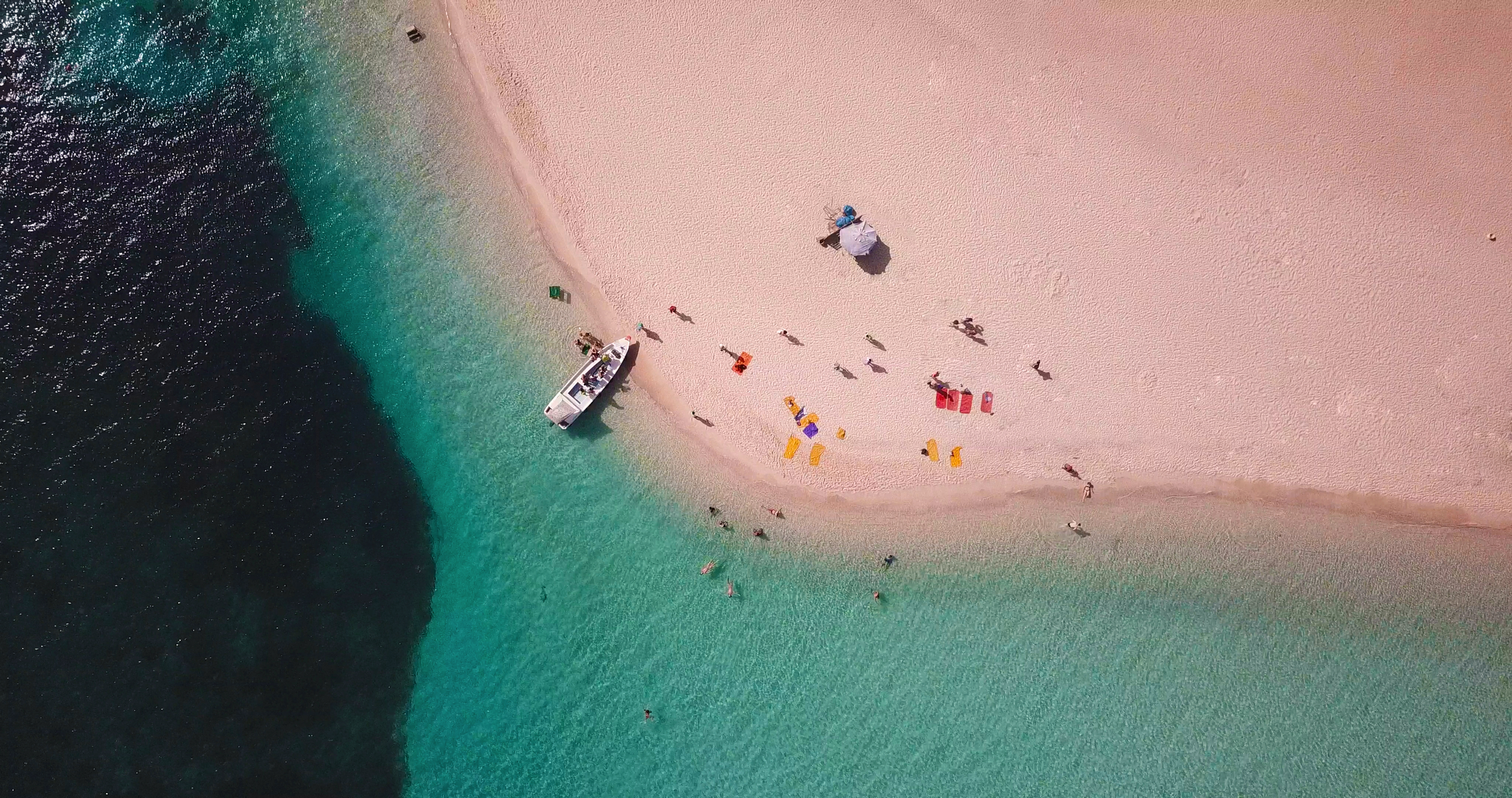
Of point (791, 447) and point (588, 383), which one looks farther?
point (791, 447)

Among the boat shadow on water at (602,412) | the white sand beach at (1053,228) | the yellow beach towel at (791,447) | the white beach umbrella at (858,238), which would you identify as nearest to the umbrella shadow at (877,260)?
the white sand beach at (1053,228)

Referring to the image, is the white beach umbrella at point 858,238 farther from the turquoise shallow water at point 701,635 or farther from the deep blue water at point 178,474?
the deep blue water at point 178,474

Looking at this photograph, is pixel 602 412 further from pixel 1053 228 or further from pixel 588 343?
pixel 1053 228

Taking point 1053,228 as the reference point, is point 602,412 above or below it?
below

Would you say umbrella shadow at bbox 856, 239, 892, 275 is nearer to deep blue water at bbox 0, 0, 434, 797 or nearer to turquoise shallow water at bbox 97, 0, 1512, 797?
turquoise shallow water at bbox 97, 0, 1512, 797

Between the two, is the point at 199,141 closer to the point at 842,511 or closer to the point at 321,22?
the point at 321,22

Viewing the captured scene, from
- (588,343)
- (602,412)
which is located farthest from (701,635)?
(588,343)

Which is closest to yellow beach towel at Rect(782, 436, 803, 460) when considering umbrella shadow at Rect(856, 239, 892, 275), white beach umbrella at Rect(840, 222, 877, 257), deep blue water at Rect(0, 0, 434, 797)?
umbrella shadow at Rect(856, 239, 892, 275)
